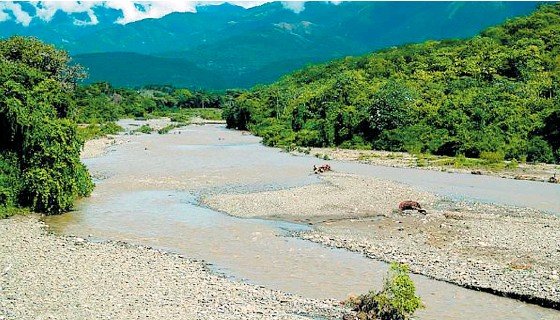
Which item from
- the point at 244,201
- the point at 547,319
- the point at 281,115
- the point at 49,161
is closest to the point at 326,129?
the point at 281,115

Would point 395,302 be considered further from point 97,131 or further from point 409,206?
point 97,131

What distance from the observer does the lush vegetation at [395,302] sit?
15.5 metres

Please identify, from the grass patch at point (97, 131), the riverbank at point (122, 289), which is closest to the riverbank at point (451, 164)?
the riverbank at point (122, 289)

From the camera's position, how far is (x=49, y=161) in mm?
30328

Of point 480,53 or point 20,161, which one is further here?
point 480,53

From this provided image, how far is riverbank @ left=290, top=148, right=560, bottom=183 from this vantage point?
46628mm

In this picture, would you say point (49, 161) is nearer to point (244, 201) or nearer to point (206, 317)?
point (244, 201)

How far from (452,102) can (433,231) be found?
4238cm

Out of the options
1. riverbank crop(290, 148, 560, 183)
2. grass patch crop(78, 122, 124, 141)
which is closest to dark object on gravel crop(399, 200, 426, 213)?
A: riverbank crop(290, 148, 560, 183)

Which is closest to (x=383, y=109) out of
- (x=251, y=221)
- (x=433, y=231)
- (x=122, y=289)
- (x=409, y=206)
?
(x=409, y=206)

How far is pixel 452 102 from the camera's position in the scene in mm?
66188

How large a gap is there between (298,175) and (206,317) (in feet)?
102

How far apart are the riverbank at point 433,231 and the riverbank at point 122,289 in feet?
20.0

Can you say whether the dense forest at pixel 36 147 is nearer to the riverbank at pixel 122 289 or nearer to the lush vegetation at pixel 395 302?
the riverbank at pixel 122 289
